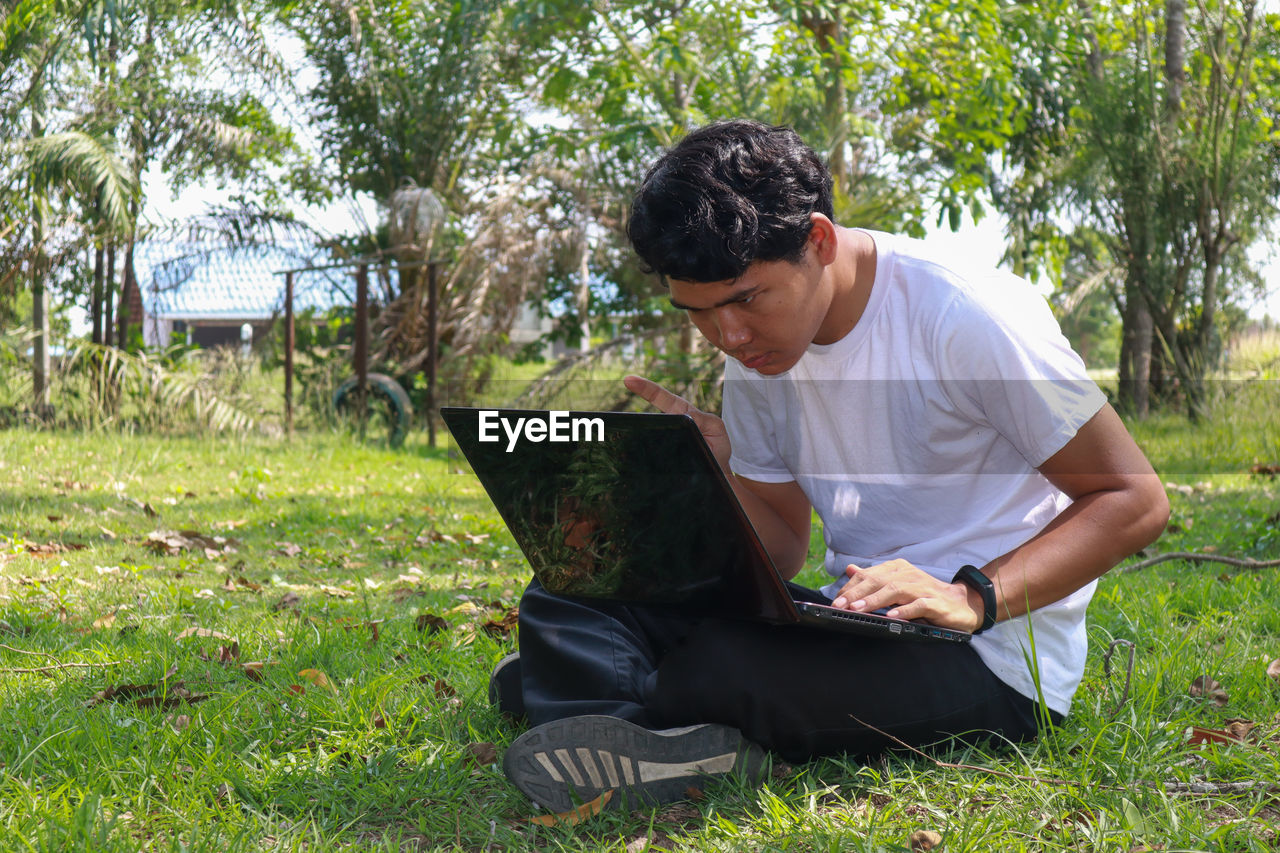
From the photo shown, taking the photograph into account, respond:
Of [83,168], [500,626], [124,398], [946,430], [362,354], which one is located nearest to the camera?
[946,430]

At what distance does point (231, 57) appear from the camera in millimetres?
14883

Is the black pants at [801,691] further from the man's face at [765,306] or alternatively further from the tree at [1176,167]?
the tree at [1176,167]

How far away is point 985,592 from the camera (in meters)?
→ 1.84

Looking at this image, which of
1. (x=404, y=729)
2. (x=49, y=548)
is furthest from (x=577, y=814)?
(x=49, y=548)

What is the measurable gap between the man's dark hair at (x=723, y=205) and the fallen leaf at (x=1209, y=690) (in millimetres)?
1463

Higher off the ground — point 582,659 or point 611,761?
point 582,659

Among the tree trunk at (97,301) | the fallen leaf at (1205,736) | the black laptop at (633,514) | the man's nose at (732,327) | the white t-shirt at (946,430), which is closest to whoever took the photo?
the black laptop at (633,514)

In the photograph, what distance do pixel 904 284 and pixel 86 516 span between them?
4555mm

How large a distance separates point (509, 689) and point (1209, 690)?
5.40ft

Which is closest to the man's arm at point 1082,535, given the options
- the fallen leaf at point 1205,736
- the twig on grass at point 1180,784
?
the twig on grass at point 1180,784

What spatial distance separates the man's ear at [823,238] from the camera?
1970 mm

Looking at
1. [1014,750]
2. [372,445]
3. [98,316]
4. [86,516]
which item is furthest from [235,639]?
[98,316]

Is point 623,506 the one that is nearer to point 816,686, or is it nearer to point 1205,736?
point 816,686

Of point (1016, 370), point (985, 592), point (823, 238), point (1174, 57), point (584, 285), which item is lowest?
point (985, 592)
